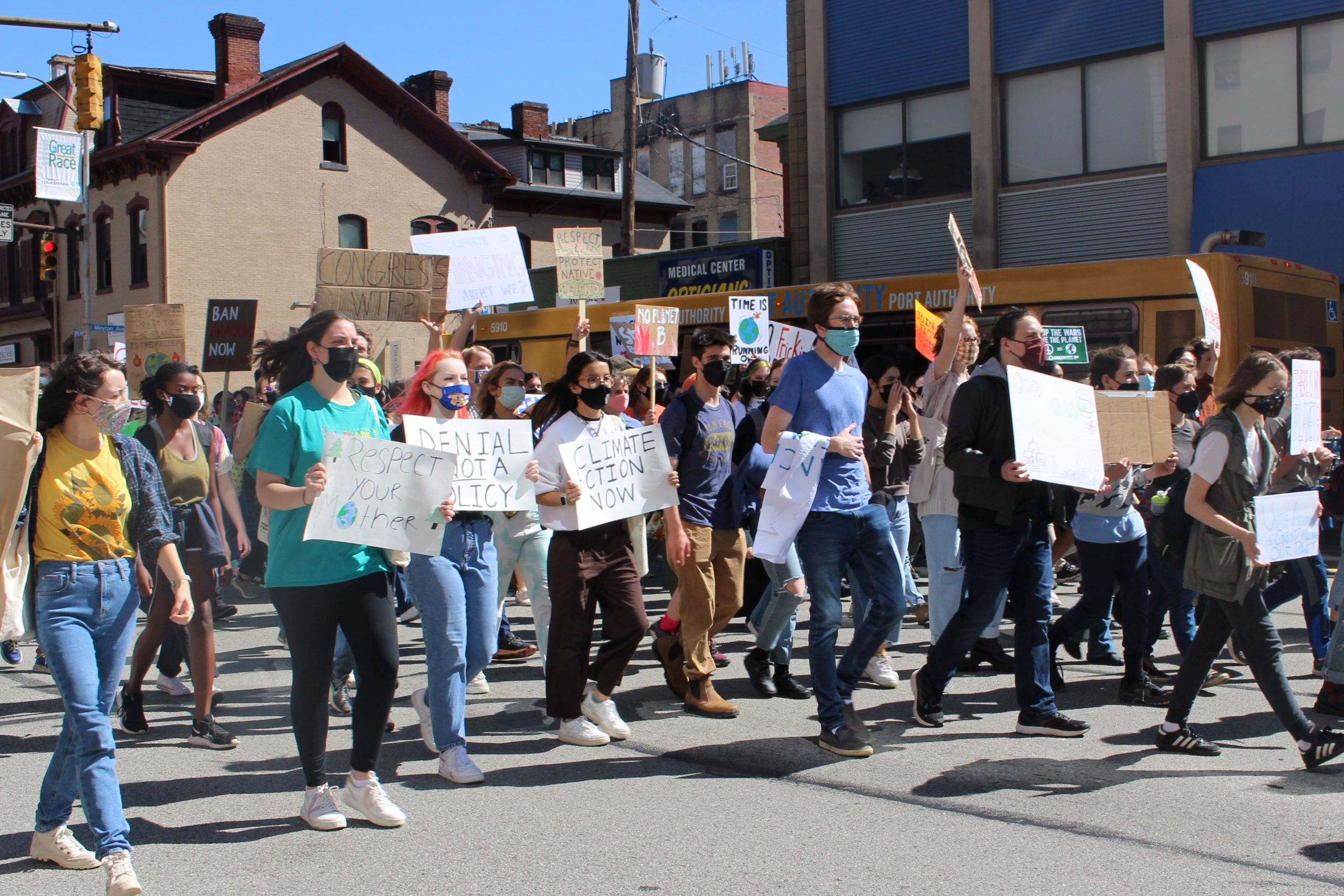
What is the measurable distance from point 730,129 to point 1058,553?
161 ft

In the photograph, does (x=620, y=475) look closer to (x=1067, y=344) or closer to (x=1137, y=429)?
(x=1137, y=429)

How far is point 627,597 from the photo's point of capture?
5898 mm

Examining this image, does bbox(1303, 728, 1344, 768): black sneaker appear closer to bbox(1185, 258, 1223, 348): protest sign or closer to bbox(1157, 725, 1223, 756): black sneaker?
bbox(1157, 725, 1223, 756): black sneaker

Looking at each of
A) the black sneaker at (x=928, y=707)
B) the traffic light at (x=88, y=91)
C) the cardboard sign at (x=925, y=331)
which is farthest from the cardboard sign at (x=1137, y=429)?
the traffic light at (x=88, y=91)

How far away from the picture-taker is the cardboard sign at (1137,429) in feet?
20.1

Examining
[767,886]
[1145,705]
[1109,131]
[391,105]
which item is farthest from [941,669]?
[391,105]

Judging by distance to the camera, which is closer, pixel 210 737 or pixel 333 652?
pixel 333 652

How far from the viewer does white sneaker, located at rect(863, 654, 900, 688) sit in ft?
23.1

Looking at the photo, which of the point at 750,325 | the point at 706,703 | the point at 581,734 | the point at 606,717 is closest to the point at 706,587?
the point at 706,703

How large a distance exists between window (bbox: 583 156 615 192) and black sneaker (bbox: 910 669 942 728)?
3816 centimetres

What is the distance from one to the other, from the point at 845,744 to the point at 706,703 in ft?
3.41

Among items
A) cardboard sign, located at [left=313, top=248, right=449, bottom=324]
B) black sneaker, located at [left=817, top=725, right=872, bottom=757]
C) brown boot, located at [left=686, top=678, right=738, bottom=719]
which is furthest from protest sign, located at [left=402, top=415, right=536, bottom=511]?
cardboard sign, located at [left=313, top=248, right=449, bottom=324]

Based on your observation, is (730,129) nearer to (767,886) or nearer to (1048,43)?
(1048,43)

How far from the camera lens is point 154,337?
12.0 meters
